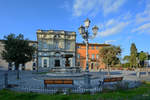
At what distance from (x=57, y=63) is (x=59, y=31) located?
34.4 feet

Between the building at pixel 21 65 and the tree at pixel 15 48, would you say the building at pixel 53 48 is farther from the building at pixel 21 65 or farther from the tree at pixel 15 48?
the tree at pixel 15 48

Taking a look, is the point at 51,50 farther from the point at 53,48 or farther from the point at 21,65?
the point at 21,65

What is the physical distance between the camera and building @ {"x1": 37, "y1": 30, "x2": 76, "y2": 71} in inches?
1197

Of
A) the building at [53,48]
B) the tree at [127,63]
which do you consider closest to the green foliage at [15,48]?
the building at [53,48]

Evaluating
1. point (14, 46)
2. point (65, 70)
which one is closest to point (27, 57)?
point (14, 46)

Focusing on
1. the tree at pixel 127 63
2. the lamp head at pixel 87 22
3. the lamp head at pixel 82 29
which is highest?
the lamp head at pixel 87 22

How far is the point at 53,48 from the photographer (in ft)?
103

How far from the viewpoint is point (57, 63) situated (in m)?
31.0

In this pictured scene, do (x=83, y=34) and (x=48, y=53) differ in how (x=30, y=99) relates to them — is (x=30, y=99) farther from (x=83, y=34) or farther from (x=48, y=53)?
(x=48, y=53)

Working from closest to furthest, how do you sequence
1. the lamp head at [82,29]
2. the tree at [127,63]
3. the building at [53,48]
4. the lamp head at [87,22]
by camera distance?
the lamp head at [87,22]
the lamp head at [82,29]
the building at [53,48]
the tree at [127,63]

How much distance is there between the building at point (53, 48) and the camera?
3039cm

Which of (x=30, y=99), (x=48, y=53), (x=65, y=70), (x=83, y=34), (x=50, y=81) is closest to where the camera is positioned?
(x=30, y=99)

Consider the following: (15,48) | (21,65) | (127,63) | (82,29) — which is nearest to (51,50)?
(21,65)

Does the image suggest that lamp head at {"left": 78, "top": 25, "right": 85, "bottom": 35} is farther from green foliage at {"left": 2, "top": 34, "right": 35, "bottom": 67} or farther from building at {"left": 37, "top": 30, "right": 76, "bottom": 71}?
building at {"left": 37, "top": 30, "right": 76, "bottom": 71}
